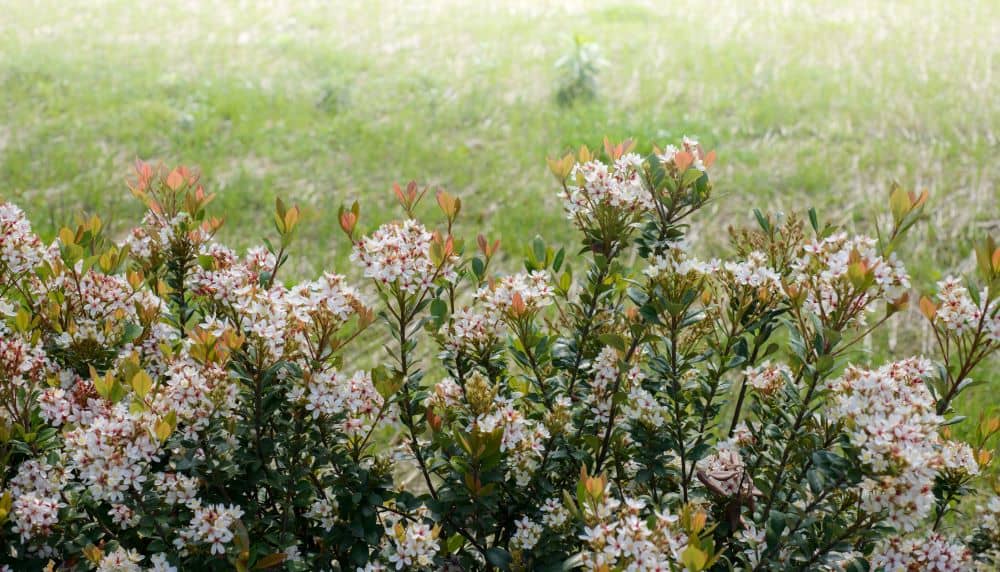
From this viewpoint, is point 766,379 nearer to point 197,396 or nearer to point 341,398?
point 341,398

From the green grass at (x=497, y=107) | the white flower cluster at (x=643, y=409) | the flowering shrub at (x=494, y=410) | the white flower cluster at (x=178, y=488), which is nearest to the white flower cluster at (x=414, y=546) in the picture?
the flowering shrub at (x=494, y=410)

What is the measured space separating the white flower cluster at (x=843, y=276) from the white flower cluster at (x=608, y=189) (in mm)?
350

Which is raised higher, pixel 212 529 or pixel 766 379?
pixel 766 379

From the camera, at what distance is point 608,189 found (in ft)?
5.64

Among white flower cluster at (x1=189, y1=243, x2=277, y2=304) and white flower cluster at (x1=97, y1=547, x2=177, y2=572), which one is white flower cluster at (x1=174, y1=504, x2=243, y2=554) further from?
white flower cluster at (x1=189, y1=243, x2=277, y2=304)

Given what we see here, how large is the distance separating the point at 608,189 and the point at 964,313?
2.48ft

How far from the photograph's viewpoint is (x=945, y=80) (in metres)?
6.69

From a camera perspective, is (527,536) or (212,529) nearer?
(212,529)

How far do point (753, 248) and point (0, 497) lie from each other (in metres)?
1.64

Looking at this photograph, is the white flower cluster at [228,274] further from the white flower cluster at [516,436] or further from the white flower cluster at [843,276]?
the white flower cluster at [843,276]

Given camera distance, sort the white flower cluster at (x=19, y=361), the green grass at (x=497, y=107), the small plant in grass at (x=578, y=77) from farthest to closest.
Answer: the small plant in grass at (x=578, y=77) < the green grass at (x=497, y=107) < the white flower cluster at (x=19, y=361)

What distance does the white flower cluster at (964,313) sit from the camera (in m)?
Answer: 1.62

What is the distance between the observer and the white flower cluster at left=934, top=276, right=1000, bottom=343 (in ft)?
5.31

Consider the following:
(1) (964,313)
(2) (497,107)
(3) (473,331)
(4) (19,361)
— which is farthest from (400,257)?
(2) (497,107)
